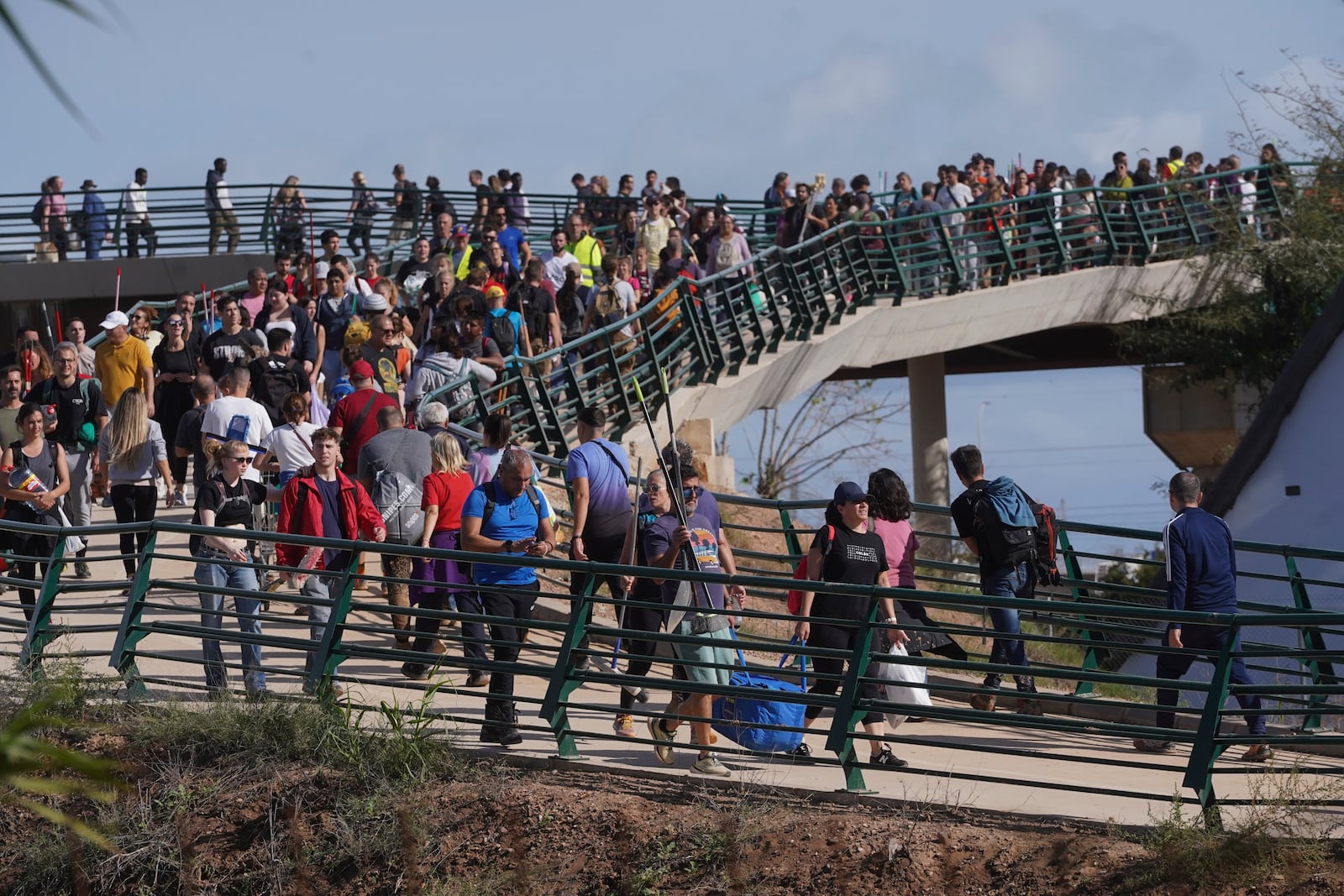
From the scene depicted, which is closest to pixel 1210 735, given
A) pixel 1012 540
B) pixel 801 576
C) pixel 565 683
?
pixel 1012 540

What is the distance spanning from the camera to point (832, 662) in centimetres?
871

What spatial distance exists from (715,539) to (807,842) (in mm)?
2128

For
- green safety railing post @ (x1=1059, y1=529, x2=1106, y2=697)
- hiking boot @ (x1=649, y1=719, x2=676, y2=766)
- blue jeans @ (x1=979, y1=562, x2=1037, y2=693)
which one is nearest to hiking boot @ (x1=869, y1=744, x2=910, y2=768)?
hiking boot @ (x1=649, y1=719, x2=676, y2=766)

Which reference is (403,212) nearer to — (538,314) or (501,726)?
(538,314)

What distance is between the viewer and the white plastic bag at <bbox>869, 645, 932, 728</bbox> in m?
7.95

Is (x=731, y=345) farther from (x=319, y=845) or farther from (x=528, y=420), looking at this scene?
(x=319, y=845)

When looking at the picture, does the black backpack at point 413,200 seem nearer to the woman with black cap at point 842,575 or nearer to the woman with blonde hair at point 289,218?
the woman with blonde hair at point 289,218

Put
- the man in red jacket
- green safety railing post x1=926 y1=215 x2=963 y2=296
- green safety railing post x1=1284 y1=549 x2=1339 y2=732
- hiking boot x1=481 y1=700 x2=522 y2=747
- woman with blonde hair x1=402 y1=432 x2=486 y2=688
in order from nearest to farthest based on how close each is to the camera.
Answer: hiking boot x1=481 y1=700 x2=522 y2=747
the man in red jacket
woman with blonde hair x1=402 y1=432 x2=486 y2=688
green safety railing post x1=1284 y1=549 x2=1339 y2=732
green safety railing post x1=926 y1=215 x2=963 y2=296

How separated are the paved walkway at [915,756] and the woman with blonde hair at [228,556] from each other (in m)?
0.19

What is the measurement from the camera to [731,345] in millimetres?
20188

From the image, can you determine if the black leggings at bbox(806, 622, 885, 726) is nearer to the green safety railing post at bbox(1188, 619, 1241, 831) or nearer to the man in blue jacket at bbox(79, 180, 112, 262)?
the green safety railing post at bbox(1188, 619, 1241, 831)

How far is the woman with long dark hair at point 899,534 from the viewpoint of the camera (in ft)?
31.4

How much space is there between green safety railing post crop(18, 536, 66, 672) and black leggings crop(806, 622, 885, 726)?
4.44 m

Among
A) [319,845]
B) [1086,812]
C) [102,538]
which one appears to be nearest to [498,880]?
[319,845]
